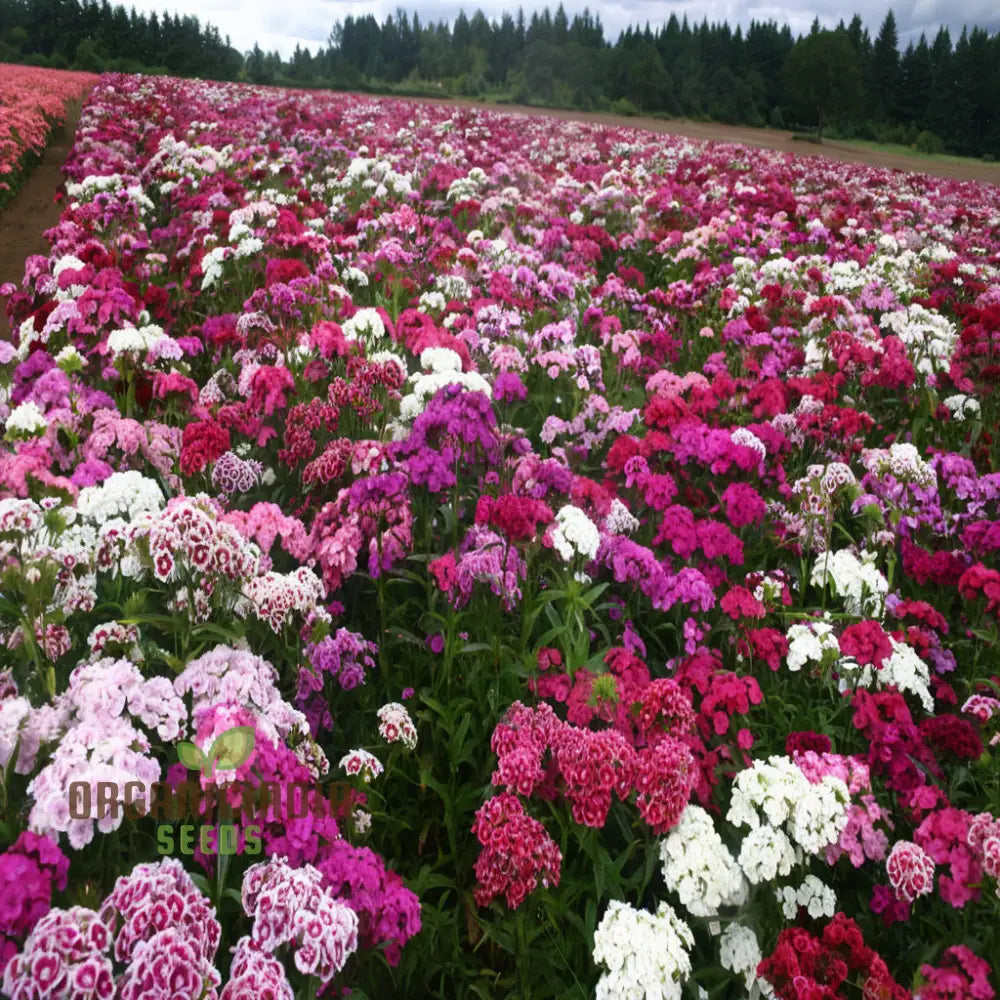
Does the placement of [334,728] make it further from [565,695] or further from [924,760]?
[924,760]

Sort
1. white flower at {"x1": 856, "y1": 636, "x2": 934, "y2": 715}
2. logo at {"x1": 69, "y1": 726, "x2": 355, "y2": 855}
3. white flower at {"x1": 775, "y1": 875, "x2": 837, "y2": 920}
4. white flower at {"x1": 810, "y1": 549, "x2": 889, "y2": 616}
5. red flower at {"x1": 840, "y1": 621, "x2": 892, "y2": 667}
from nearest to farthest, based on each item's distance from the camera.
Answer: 1. logo at {"x1": 69, "y1": 726, "x2": 355, "y2": 855}
2. white flower at {"x1": 775, "y1": 875, "x2": 837, "y2": 920}
3. red flower at {"x1": 840, "y1": 621, "x2": 892, "y2": 667}
4. white flower at {"x1": 856, "y1": 636, "x2": 934, "y2": 715}
5. white flower at {"x1": 810, "y1": 549, "x2": 889, "y2": 616}

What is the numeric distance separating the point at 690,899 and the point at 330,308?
5.96 meters

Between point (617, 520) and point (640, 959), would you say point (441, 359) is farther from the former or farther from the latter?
point (640, 959)

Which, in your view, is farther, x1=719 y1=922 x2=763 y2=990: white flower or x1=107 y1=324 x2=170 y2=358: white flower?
x1=107 y1=324 x2=170 y2=358: white flower

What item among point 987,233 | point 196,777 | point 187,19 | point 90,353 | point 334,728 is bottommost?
point 334,728

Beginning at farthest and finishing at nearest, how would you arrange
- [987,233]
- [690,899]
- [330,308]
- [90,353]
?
[987,233]
[330,308]
[90,353]
[690,899]

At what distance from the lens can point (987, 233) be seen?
14.6m

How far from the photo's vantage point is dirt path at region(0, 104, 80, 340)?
11594mm

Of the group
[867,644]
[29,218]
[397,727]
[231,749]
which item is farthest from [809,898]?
[29,218]

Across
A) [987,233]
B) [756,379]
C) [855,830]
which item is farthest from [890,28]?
[855,830]

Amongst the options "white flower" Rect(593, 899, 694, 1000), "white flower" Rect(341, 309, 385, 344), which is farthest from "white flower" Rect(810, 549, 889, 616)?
"white flower" Rect(341, 309, 385, 344)

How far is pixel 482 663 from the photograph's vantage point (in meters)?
3.69

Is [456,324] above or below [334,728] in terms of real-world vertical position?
above

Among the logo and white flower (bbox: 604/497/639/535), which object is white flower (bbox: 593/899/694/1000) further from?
white flower (bbox: 604/497/639/535)
